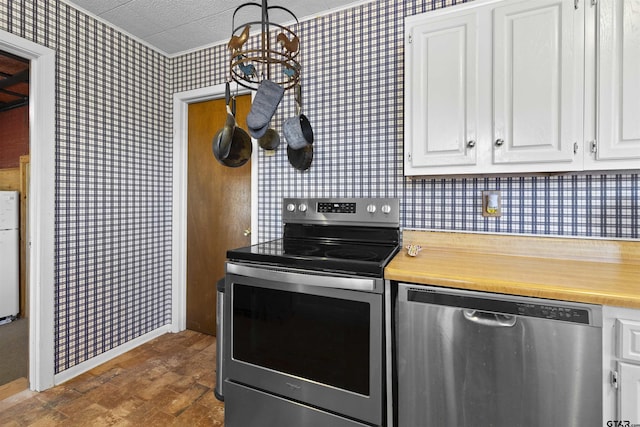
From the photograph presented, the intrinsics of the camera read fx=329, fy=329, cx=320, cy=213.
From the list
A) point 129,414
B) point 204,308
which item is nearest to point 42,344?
point 129,414

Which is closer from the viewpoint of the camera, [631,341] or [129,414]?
[631,341]

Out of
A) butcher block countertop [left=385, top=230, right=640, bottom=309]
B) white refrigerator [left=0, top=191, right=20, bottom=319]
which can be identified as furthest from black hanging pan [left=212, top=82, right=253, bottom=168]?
white refrigerator [left=0, top=191, right=20, bottom=319]

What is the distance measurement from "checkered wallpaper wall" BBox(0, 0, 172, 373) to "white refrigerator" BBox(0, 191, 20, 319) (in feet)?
5.33

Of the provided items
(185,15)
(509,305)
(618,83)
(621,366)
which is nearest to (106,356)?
(185,15)

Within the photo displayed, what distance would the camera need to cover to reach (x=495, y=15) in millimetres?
1445

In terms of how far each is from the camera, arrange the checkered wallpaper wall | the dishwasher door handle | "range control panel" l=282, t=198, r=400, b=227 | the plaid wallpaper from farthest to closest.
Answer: the checkered wallpaper wall → "range control panel" l=282, t=198, r=400, b=227 → the plaid wallpaper → the dishwasher door handle

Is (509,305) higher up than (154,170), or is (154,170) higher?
(154,170)

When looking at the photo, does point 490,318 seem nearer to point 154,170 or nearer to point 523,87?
point 523,87

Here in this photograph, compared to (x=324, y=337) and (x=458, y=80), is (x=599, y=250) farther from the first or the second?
(x=324, y=337)

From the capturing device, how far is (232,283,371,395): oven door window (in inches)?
51.7

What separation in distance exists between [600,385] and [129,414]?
2.06 meters

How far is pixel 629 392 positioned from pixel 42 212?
2741 millimetres

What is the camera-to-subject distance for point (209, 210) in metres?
2.67

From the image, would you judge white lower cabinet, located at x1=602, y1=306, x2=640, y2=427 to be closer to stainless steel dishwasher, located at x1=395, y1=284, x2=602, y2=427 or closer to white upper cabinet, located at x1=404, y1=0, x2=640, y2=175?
stainless steel dishwasher, located at x1=395, y1=284, x2=602, y2=427
